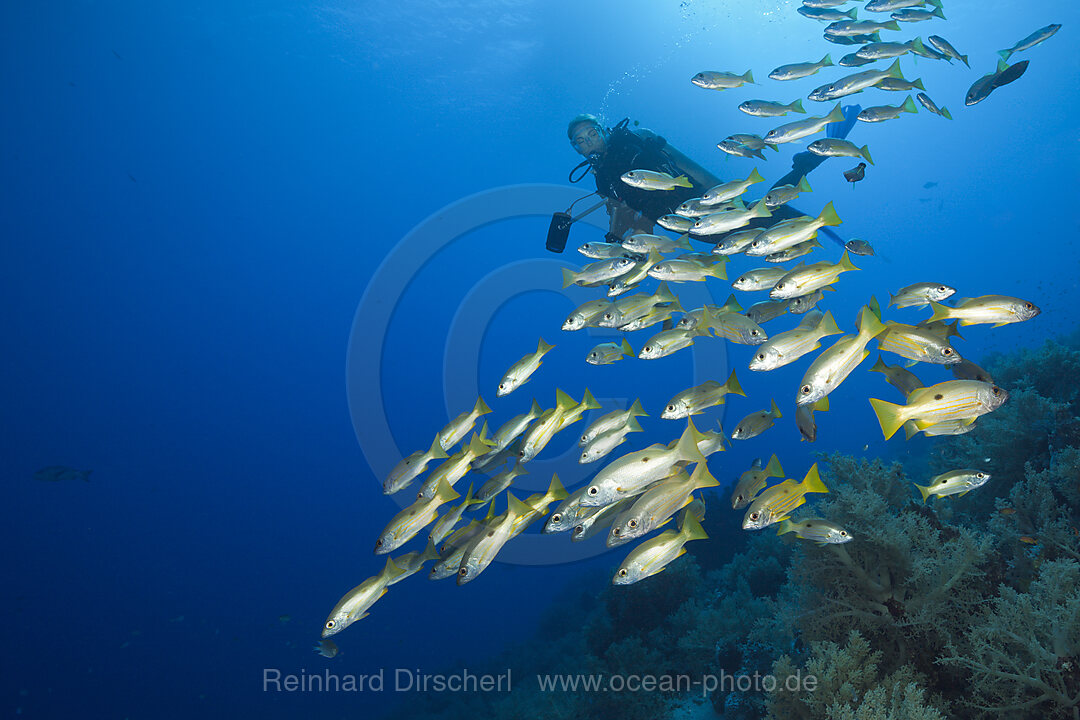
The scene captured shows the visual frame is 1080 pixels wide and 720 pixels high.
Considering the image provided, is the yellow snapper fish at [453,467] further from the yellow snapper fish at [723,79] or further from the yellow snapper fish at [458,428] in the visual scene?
the yellow snapper fish at [723,79]

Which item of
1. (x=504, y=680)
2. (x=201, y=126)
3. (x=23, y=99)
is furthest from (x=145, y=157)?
(x=504, y=680)

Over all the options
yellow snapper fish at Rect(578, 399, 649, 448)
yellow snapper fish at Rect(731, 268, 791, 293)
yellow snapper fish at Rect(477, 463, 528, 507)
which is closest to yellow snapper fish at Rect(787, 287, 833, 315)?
yellow snapper fish at Rect(731, 268, 791, 293)

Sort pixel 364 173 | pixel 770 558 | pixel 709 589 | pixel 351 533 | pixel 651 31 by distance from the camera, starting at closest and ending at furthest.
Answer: pixel 770 558 → pixel 709 589 → pixel 651 31 → pixel 364 173 → pixel 351 533

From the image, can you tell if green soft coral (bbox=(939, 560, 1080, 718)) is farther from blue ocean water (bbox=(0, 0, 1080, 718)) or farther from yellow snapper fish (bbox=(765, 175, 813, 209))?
blue ocean water (bbox=(0, 0, 1080, 718))

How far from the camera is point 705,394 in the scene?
3.74 meters

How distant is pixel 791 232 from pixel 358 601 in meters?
5.02

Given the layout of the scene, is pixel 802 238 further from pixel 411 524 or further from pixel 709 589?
pixel 709 589

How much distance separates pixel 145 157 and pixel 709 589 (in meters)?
56.0

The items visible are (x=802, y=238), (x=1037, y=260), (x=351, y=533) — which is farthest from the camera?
(x=1037, y=260)

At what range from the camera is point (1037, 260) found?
103 meters

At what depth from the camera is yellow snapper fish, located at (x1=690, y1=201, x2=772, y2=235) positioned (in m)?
4.54

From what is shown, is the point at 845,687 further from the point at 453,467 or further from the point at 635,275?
the point at 635,275

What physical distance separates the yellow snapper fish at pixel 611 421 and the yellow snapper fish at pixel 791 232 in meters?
1.96

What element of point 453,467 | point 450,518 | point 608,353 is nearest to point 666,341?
point 608,353
